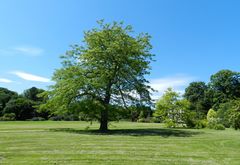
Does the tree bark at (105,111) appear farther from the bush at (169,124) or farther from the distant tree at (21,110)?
the distant tree at (21,110)

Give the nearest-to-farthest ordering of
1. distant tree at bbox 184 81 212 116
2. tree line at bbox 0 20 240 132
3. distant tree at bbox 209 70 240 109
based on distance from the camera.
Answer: tree line at bbox 0 20 240 132 < distant tree at bbox 209 70 240 109 < distant tree at bbox 184 81 212 116

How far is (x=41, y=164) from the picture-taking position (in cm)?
962

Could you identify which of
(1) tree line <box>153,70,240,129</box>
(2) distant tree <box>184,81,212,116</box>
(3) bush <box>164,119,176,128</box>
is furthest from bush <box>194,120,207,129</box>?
(2) distant tree <box>184,81,212,116</box>

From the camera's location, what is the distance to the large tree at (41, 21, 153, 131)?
25547 millimetres

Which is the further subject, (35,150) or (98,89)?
(98,89)

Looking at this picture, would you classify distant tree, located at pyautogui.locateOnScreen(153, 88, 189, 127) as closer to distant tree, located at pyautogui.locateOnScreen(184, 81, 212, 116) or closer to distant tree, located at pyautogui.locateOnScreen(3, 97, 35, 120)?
distant tree, located at pyautogui.locateOnScreen(184, 81, 212, 116)

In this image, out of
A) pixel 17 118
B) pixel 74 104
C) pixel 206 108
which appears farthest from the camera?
pixel 206 108

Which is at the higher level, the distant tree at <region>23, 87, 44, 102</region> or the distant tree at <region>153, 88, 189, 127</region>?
the distant tree at <region>23, 87, 44, 102</region>

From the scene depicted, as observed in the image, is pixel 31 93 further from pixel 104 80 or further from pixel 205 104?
pixel 104 80

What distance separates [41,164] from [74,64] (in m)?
18.2

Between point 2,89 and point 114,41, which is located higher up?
point 2,89

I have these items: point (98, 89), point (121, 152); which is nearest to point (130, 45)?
point (98, 89)

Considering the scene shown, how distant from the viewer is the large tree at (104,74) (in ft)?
83.8

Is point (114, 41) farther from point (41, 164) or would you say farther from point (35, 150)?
point (41, 164)
